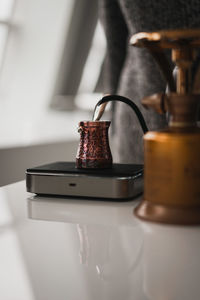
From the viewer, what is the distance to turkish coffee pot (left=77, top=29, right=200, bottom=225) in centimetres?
53

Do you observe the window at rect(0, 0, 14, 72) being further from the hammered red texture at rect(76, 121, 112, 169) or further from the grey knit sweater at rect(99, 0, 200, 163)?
the hammered red texture at rect(76, 121, 112, 169)

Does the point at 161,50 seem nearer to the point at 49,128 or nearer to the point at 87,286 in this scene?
the point at 87,286

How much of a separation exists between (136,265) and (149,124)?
91 centimetres

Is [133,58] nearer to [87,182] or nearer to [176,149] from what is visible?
[87,182]

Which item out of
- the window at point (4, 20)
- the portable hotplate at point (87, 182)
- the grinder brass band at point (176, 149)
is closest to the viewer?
the grinder brass band at point (176, 149)

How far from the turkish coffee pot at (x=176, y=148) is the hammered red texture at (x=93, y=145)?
0.17 m

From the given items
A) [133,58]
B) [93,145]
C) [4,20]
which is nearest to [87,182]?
[93,145]

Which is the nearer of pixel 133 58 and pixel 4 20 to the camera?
pixel 133 58

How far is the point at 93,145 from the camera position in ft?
2.38

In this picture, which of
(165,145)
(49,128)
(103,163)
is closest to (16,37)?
(49,128)

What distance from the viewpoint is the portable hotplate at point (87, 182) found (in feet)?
2.20

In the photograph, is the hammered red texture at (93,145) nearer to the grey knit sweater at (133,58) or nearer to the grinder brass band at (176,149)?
the grinder brass band at (176,149)

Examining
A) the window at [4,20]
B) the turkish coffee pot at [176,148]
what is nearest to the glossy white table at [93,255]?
the turkish coffee pot at [176,148]

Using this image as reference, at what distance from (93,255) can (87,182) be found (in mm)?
233
